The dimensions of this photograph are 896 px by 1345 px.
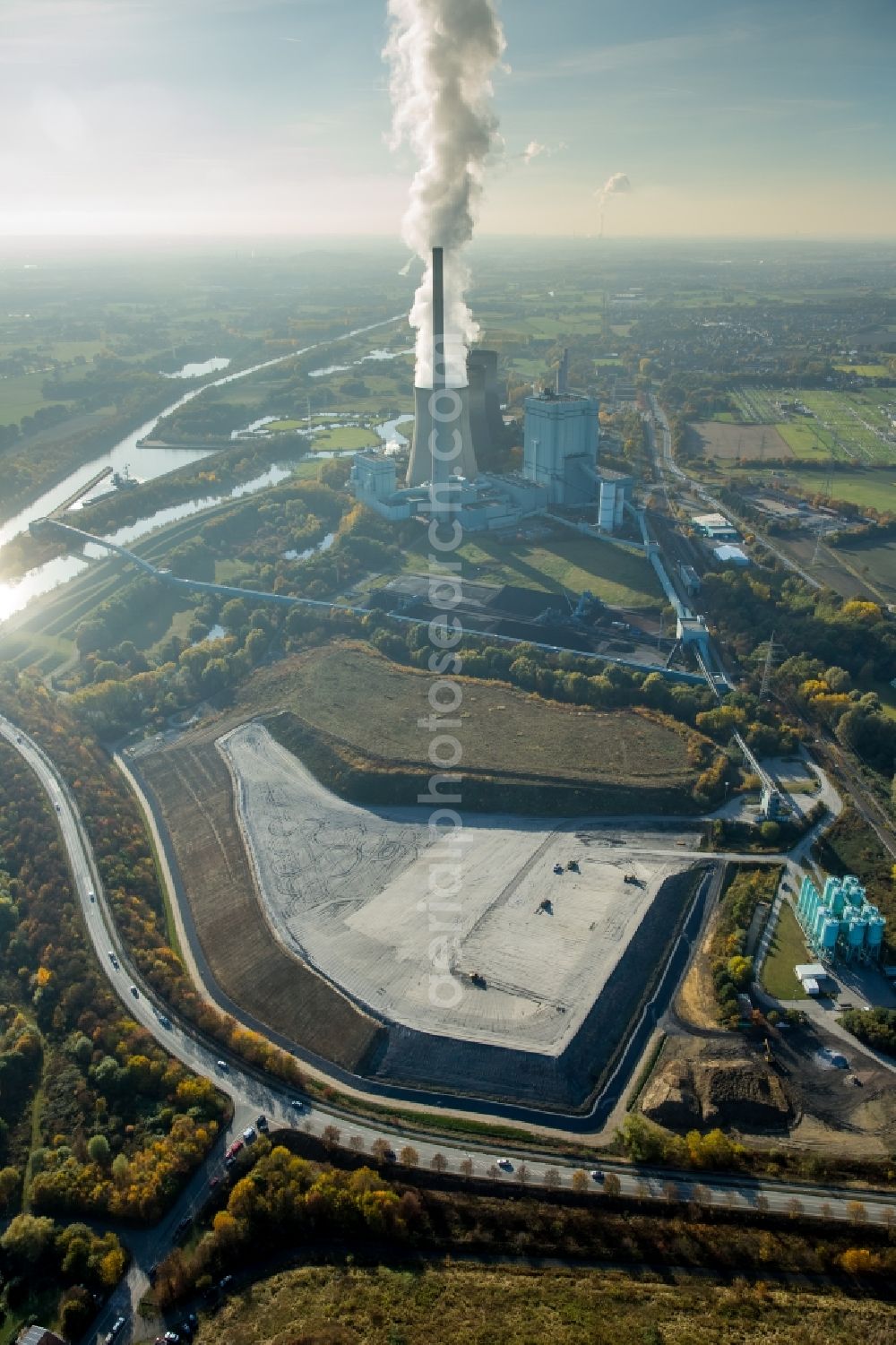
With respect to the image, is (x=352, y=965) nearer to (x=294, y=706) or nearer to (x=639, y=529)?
(x=294, y=706)

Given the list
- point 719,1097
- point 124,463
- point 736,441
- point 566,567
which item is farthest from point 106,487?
point 719,1097

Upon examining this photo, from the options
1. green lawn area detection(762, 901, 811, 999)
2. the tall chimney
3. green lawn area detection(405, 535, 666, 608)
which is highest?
the tall chimney

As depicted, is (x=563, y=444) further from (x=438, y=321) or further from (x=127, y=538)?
(x=127, y=538)

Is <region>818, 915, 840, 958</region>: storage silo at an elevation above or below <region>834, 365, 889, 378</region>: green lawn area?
below

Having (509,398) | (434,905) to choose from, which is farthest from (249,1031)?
(509,398)

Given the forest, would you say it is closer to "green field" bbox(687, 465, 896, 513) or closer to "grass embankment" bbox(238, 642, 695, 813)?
"grass embankment" bbox(238, 642, 695, 813)

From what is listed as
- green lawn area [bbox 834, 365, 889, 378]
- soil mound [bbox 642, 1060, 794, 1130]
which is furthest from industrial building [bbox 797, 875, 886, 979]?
green lawn area [bbox 834, 365, 889, 378]

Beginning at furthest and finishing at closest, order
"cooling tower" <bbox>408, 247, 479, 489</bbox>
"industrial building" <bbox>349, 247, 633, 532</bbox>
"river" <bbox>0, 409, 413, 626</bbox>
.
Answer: "industrial building" <bbox>349, 247, 633, 532</bbox> → "river" <bbox>0, 409, 413, 626</bbox> → "cooling tower" <bbox>408, 247, 479, 489</bbox>
